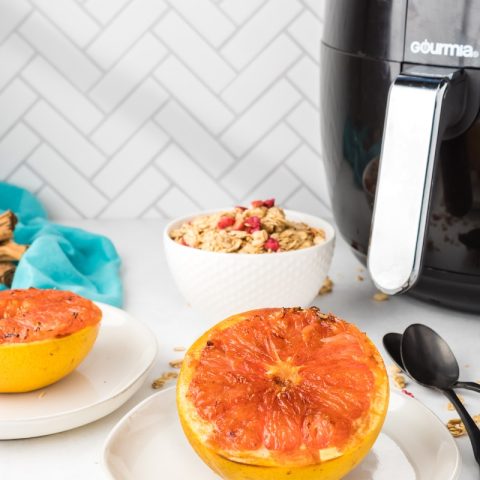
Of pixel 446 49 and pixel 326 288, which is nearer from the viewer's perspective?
pixel 446 49

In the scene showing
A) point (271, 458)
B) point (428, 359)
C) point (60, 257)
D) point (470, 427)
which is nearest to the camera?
point (271, 458)

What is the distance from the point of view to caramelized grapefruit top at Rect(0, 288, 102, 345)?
610 millimetres

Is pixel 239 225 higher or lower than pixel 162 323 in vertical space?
higher

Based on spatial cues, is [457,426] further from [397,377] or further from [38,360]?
[38,360]

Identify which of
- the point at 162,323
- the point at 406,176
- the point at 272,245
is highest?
the point at 406,176

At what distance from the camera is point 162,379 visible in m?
0.70

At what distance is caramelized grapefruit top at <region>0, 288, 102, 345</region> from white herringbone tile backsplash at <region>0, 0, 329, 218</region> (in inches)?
19.5

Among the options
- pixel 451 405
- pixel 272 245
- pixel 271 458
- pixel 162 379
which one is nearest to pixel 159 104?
pixel 272 245

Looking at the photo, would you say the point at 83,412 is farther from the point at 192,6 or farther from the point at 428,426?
the point at 192,6

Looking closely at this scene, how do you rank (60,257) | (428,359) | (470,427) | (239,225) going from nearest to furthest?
(470,427) < (428,359) < (239,225) < (60,257)

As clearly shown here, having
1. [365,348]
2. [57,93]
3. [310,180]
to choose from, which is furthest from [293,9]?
[365,348]

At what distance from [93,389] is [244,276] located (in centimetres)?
19

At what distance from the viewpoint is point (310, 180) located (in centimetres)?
117

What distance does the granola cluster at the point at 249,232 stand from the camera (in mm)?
776
